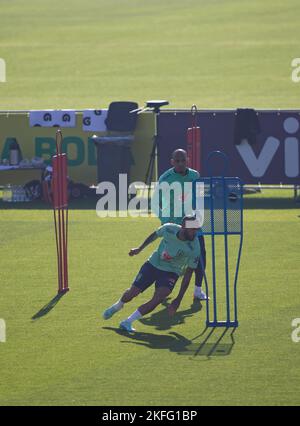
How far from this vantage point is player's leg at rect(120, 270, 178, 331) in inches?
580

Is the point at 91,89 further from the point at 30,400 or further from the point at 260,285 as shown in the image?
the point at 30,400

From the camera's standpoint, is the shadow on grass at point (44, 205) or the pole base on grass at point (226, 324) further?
the shadow on grass at point (44, 205)

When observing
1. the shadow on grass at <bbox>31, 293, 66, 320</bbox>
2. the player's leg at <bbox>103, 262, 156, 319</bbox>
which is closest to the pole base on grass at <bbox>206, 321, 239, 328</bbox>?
the player's leg at <bbox>103, 262, 156, 319</bbox>

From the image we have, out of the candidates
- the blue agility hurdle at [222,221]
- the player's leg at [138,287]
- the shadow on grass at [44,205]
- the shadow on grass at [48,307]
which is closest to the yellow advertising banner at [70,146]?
the shadow on grass at [44,205]

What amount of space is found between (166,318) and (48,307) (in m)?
1.66

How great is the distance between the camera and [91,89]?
48.7 m

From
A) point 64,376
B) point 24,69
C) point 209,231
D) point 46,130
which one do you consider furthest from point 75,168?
point 24,69

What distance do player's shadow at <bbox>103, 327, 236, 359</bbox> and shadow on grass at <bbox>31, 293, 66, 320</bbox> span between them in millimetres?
1251

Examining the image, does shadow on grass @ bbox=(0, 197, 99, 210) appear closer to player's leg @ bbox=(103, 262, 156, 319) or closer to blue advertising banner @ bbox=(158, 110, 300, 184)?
blue advertising banner @ bbox=(158, 110, 300, 184)

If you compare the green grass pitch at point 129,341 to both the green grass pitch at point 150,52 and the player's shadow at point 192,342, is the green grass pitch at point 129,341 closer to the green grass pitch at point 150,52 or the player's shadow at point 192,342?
the player's shadow at point 192,342

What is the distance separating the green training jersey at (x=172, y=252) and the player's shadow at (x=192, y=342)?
817 millimetres

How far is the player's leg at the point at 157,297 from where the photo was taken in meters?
14.7

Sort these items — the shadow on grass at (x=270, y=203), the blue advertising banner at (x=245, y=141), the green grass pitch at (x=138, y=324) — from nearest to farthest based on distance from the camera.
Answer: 1. the green grass pitch at (x=138, y=324)
2. the shadow on grass at (x=270, y=203)
3. the blue advertising banner at (x=245, y=141)

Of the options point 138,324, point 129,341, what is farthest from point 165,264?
point 129,341
